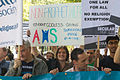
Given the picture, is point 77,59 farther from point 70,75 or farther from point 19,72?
point 19,72

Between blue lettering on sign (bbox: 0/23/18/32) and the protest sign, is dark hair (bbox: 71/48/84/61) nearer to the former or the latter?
the protest sign

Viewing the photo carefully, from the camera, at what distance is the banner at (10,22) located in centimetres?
627

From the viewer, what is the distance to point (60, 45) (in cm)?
743

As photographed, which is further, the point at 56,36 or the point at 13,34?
the point at 56,36

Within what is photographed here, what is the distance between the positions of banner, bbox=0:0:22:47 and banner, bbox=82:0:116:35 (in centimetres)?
145

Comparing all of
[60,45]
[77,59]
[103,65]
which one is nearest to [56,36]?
[60,45]

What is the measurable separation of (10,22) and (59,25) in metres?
1.40

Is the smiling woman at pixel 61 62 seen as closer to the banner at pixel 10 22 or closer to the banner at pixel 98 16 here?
the banner at pixel 98 16

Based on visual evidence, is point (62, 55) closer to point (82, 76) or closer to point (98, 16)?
point (82, 76)

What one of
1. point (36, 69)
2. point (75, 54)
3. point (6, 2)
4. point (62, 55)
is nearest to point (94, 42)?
point (75, 54)

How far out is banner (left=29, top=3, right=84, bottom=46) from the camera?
7426mm

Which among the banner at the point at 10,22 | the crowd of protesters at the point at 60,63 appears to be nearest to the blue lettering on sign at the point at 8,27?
the banner at the point at 10,22

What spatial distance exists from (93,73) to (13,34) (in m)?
1.91

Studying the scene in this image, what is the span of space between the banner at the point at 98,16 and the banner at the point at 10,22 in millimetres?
1447
